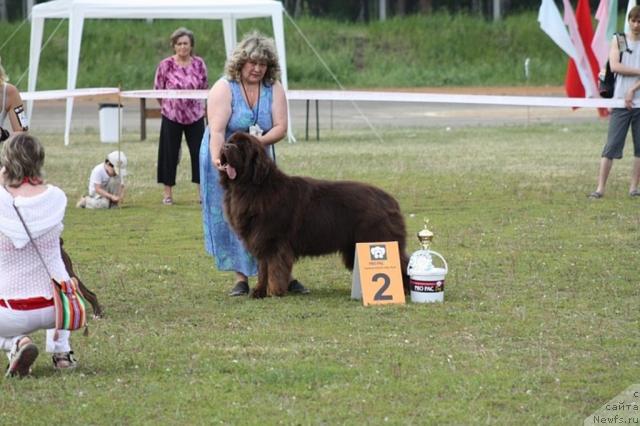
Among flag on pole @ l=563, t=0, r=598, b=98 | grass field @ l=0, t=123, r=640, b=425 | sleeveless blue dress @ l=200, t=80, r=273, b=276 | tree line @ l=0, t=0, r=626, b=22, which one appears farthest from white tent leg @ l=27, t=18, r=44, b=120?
tree line @ l=0, t=0, r=626, b=22

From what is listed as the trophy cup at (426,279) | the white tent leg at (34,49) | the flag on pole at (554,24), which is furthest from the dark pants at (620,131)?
the white tent leg at (34,49)

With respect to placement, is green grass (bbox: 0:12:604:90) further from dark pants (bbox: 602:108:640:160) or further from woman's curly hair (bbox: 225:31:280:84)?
woman's curly hair (bbox: 225:31:280:84)

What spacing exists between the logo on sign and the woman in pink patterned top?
591 cm

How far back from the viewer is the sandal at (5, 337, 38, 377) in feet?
19.0

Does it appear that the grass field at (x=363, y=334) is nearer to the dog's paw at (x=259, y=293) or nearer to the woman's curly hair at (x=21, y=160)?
the dog's paw at (x=259, y=293)

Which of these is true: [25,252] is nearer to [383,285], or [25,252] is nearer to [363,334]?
[363,334]

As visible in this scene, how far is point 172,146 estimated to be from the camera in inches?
531

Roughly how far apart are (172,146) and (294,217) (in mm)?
5857

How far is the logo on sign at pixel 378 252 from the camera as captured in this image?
777cm

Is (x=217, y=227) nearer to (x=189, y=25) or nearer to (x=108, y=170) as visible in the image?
(x=108, y=170)

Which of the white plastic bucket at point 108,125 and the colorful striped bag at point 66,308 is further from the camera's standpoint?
the white plastic bucket at point 108,125

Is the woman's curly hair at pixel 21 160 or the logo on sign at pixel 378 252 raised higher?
the woman's curly hair at pixel 21 160

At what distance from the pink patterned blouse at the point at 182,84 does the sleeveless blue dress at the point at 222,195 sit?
5200mm

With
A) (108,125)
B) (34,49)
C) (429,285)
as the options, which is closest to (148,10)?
(34,49)
